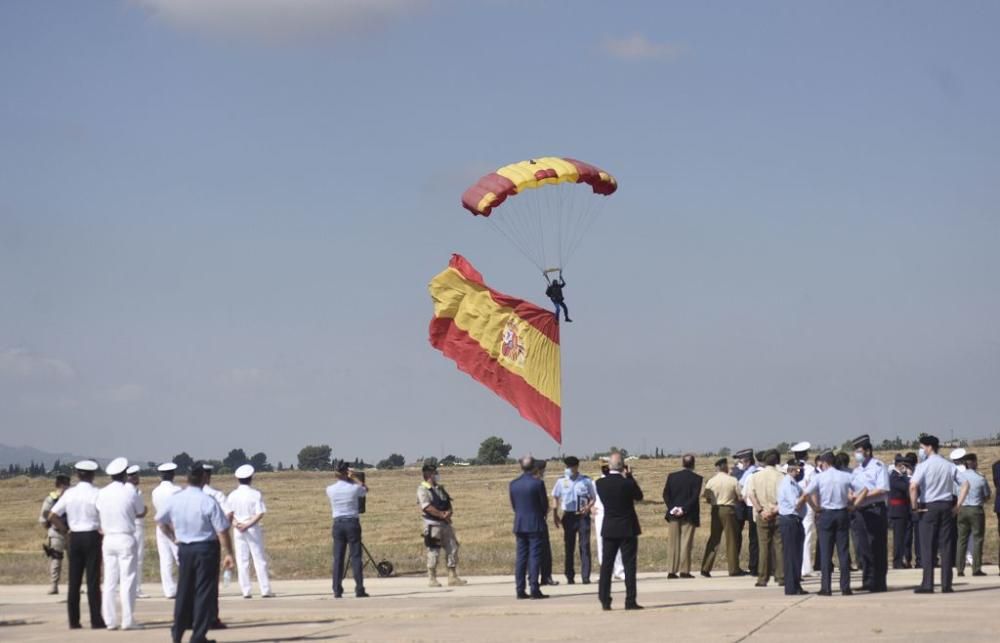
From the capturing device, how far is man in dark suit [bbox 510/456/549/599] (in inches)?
785

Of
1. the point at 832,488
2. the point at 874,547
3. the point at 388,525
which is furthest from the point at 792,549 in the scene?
the point at 388,525

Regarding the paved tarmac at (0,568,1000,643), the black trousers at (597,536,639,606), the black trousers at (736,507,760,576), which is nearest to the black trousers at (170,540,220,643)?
the paved tarmac at (0,568,1000,643)

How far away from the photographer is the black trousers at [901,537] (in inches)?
925

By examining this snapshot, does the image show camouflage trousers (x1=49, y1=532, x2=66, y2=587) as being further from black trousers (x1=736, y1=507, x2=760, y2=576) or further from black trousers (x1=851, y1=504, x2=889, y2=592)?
black trousers (x1=851, y1=504, x2=889, y2=592)

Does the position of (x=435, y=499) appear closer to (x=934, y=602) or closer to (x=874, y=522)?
(x=874, y=522)

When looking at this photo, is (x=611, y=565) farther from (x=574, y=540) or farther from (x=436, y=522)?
(x=574, y=540)

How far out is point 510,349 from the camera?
32281 millimetres

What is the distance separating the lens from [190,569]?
1518 centimetres

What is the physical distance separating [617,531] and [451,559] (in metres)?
4.99

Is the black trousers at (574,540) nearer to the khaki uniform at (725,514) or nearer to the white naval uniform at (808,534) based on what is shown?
the khaki uniform at (725,514)

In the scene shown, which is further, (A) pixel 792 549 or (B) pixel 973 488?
(B) pixel 973 488

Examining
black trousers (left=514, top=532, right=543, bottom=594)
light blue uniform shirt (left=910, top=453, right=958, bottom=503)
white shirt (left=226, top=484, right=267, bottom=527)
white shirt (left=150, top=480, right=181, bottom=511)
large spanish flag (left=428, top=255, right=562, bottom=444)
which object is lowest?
black trousers (left=514, top=532, right=543, bottom=594)

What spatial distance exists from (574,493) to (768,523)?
326cm

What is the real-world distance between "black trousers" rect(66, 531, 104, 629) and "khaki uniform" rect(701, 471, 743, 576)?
9815mm
